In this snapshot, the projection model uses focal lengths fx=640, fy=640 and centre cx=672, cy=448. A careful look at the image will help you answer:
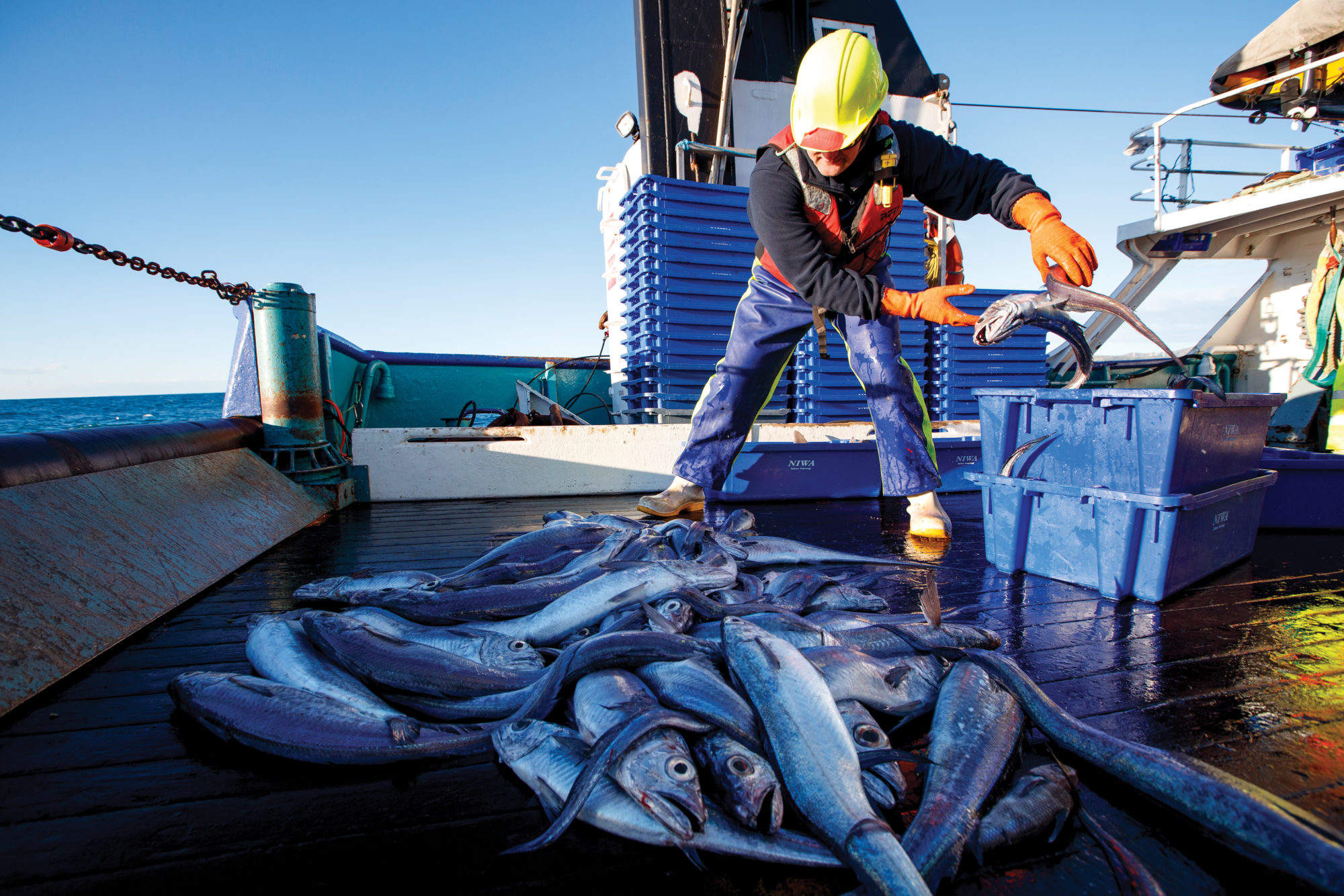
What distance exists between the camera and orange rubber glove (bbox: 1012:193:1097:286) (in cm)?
279

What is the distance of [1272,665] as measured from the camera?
5.94ft

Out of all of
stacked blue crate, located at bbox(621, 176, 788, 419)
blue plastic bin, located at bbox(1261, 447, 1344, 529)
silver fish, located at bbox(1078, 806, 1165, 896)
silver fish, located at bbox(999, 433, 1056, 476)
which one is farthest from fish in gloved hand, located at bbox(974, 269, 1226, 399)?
stacked blue crate, located at bbox(621, 176, 788, 419)

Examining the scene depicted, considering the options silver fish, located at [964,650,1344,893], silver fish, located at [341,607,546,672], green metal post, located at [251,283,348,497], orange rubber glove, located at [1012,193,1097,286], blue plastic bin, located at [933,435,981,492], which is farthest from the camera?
blue plastic bin, located at [933,435,981,492]

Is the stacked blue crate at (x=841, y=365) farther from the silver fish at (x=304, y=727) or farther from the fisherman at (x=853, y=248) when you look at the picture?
the silver fish at (x=304, y=727)

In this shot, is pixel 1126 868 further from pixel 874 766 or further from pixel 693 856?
pixel 693 856

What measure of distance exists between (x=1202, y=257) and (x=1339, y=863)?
35.1 ft

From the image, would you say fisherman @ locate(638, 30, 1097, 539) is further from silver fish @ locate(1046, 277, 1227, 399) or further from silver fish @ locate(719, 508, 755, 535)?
silver fish @ locate(719, 508, 755, 535)

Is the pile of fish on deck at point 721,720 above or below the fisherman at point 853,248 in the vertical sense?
below

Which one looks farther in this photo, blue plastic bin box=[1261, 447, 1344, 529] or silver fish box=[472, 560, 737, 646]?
blue plastic bin box=[1261, 447, 1344, 529]

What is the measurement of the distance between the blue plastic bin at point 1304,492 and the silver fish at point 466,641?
13.3 feet

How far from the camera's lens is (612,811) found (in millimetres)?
1132

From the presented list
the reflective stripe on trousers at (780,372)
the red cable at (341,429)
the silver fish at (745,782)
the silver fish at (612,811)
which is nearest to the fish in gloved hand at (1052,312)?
the reflective stripe on trousers at (780,372)

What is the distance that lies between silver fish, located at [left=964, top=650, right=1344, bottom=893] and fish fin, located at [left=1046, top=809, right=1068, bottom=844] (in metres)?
0.18

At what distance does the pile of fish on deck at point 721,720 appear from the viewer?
1.06 metres
